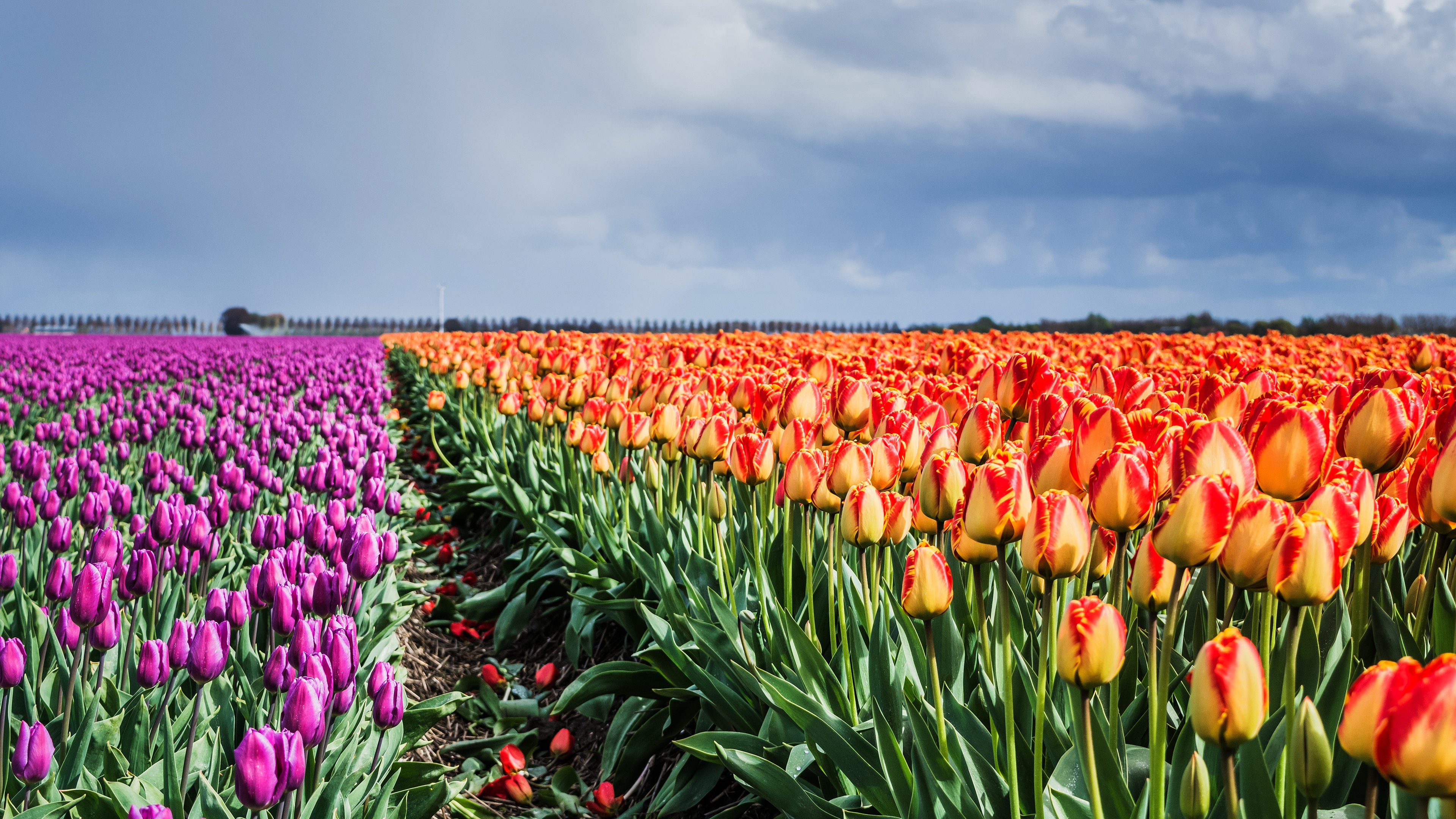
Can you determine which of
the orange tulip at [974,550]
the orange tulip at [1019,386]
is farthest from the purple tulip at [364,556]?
the orange tulip at [1019,386]

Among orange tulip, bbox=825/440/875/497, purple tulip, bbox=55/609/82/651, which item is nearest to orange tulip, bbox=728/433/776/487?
orange tulip, bbox=825/440/875/497

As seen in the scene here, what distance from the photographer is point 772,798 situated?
2111 millimetres

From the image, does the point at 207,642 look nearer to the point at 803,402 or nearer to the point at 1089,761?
the point at 803,402

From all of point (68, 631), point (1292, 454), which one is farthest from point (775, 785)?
point (68, 631)

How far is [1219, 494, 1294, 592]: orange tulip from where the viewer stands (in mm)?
1110

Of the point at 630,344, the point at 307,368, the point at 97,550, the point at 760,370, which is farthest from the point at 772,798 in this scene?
the point at 307,368

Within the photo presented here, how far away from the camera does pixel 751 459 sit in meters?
2.43

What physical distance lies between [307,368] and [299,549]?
29.7 feet

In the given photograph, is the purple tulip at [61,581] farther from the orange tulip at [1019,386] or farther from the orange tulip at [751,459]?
the orange tulip at [1019,386]

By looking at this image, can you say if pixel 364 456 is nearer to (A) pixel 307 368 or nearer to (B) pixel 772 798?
(B) pixel 772 798

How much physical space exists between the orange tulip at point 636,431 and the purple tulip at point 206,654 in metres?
1.66

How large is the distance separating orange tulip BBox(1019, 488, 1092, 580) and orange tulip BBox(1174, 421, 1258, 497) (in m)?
0.18

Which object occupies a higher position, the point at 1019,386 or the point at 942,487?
the point at 1019,386

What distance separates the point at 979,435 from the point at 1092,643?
1013 millimetres
